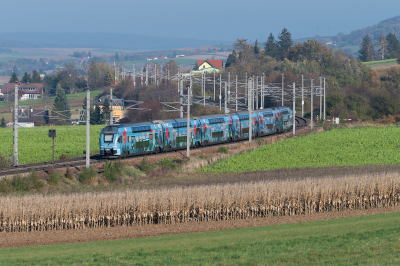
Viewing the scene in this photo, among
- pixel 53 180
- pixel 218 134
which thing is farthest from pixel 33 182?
pixel 218 134

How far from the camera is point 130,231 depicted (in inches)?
1053

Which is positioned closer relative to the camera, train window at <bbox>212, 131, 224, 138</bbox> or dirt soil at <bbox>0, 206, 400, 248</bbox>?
dirt soil at <bbox>0, 206, 400, 248</bbox>

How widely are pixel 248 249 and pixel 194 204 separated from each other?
8694 millimetres

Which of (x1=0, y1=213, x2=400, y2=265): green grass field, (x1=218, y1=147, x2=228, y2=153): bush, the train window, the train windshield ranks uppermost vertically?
the train windshield

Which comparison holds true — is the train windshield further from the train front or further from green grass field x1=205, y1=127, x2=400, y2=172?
green grass field x1=205, y1=127, x2=400, y2=172

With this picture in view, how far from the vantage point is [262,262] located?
18.0 metres

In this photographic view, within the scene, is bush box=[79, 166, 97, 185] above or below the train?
below

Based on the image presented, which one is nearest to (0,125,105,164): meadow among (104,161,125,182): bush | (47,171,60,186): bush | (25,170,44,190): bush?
(104,161,125,182): bush

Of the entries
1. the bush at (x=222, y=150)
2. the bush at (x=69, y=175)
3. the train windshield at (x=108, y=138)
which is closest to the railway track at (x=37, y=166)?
the bush at (x=69, y=175)

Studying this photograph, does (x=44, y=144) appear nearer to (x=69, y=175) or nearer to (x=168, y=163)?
(x=168, y=163)

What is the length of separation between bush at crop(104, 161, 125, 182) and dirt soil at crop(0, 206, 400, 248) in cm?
1523

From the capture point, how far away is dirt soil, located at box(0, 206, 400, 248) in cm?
2506

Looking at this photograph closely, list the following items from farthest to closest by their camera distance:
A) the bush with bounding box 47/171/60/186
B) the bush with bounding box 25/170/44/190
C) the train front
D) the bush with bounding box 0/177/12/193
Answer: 1. the train front
2. the bush with bounding box 47/171/60/186
3. the bush with bounding box 25/170/44/190
4. the bush with bounding box 0/177/12/193

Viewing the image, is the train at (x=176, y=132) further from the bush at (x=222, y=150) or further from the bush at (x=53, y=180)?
the bush at (x=53, y=180)
